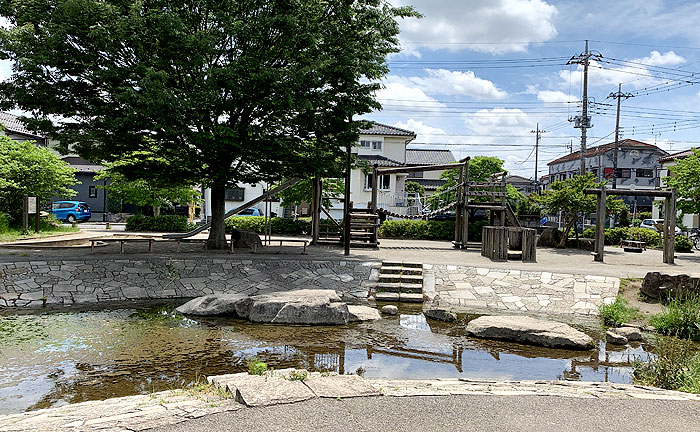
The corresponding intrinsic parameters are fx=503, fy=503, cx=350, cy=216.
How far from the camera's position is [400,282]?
46.1 ft

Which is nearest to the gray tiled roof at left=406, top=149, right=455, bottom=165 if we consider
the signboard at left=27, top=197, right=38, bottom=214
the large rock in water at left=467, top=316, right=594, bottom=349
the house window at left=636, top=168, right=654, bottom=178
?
the house window at left=636, top=168, right=654, bottom=178

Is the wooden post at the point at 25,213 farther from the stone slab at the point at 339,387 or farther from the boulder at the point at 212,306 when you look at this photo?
the stone slab at the point at 339,387

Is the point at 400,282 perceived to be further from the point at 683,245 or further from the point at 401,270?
the point at 683,245

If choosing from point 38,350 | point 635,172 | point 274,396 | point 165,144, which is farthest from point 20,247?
point 635,172

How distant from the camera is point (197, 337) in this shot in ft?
30.7

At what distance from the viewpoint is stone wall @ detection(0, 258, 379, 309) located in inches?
478

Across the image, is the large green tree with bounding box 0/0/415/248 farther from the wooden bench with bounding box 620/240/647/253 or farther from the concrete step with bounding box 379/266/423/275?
the wooden bench with bounding box 620/240/647/253

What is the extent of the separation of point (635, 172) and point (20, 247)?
187 feet

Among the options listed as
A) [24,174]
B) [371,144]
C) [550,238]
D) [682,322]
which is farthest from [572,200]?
[24,174]

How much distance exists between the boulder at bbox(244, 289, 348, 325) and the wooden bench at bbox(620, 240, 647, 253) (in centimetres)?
1815

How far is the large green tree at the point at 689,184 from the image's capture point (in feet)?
76.4

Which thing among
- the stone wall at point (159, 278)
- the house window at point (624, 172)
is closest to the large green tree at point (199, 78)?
the stone wall at point (159, 278)

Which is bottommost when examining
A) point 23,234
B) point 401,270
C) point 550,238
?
point 401,270

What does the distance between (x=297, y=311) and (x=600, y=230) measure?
13818mm
